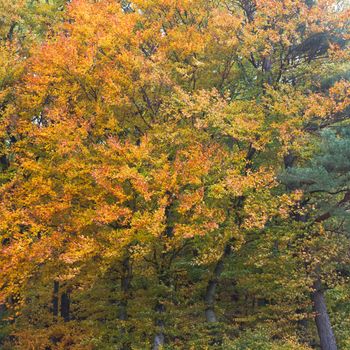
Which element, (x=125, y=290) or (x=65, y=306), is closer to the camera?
(x=125, y=290)

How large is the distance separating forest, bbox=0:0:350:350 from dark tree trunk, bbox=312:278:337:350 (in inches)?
2.6

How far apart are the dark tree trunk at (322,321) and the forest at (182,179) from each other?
66 mm

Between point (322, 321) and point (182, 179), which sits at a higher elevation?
point (182, 179)

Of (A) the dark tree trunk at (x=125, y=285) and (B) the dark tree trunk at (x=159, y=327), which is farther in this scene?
(A) the dark tree trunk at (x=125, y=285)

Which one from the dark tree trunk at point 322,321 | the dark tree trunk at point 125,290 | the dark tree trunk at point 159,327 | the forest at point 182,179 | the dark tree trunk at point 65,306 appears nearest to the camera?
the forest at point 182,179

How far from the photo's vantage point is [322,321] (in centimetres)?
1248

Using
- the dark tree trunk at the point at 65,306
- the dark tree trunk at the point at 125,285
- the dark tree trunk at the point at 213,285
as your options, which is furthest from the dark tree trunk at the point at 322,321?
the dark tree trunk at the point at 65,306

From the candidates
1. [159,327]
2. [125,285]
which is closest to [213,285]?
[159,327]

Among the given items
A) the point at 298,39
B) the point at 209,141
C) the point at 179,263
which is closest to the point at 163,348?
the point at 179,263

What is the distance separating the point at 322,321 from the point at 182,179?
247 inches

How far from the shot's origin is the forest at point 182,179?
11.1 m

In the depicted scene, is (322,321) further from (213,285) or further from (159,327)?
(159,327)

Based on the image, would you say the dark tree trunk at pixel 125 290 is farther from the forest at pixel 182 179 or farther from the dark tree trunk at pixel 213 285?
the dark tree trunk at pixel 213 285

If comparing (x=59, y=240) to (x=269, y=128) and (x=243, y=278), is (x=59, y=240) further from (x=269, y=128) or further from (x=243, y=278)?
(x=269, y=128)
